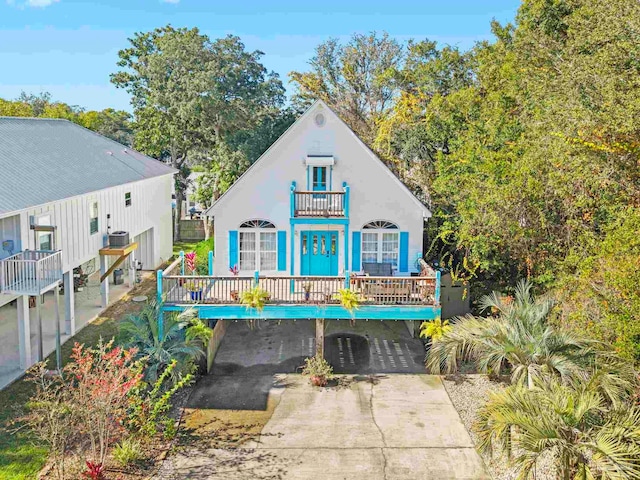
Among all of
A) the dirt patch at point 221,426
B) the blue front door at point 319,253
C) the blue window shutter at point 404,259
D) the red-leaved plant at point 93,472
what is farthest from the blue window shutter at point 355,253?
the red-leaved plant at point 93,472

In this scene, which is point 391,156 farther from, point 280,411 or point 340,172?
point 280,411

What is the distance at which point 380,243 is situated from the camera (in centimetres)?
2031

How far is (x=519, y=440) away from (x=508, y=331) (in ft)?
14.8

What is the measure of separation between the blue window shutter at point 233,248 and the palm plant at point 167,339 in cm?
394

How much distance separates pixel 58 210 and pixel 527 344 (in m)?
15.4

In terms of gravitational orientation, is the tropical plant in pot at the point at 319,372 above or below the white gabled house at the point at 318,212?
below

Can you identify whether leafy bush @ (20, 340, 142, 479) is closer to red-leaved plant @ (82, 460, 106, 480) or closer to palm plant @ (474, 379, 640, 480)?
red-leaved plant @ (82, 460, 106, 480)

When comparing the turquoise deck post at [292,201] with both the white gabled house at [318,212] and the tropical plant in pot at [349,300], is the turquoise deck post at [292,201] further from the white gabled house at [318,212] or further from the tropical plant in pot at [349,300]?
the tropical plant in pot at [349,300]

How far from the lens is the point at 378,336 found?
20.5m

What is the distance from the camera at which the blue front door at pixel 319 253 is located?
802 inches

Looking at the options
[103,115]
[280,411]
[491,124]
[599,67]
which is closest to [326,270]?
[280,411]

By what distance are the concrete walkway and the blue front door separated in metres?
4.95

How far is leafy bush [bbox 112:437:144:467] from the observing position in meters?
11.6

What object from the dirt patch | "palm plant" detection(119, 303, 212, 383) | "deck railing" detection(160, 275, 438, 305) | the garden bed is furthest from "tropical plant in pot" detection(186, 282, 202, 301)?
the garden bed
